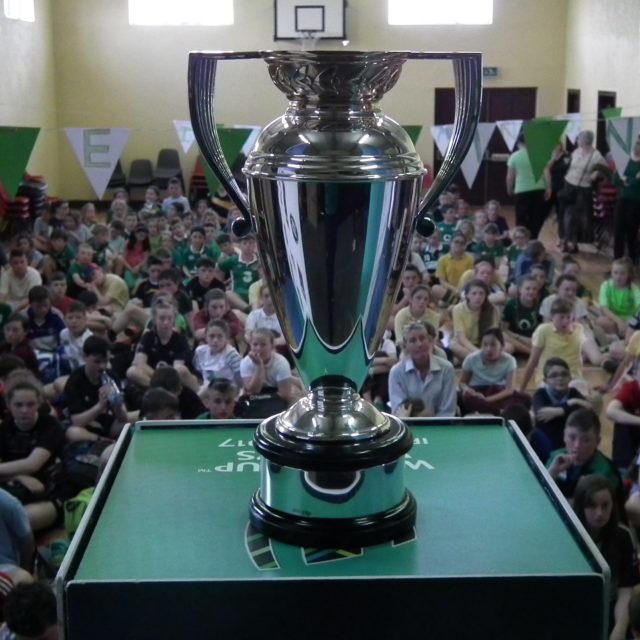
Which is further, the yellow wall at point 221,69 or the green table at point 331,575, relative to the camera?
the yellow wall at point 221,69

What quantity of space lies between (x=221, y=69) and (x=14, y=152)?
270 inches

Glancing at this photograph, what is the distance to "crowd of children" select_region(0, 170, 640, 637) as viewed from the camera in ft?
11.9

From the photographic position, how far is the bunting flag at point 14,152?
5645 mm

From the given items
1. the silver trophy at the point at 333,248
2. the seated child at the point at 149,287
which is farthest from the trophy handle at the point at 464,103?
the seated child at the point at 149,287

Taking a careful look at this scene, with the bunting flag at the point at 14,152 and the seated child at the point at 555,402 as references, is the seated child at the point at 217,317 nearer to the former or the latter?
the bunting flag at the point at 14,152

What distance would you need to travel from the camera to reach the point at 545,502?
1196 millimetres

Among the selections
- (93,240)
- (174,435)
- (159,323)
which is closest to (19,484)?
(159,323)

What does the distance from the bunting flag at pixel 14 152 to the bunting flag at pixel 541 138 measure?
346cm

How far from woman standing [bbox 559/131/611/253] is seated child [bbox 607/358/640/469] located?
5659mm

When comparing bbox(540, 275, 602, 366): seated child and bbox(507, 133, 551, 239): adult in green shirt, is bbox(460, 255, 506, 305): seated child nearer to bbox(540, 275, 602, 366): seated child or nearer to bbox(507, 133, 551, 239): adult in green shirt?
bbox(540, 275, 602, 366): seated child

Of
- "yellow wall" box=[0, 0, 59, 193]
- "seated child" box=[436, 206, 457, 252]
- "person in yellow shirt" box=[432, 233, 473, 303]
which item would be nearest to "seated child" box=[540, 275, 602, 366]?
"person in yellow shirt" box=[432, 233, 473, 303]

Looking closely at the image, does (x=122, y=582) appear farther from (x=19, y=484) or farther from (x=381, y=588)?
(x=19, y=484)

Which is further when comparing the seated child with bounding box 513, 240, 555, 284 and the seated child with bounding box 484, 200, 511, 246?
the seated child with bounding box 484, 200, 511, 246

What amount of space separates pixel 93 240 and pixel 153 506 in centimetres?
610
